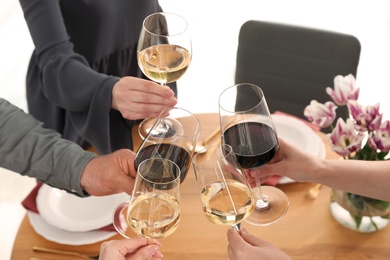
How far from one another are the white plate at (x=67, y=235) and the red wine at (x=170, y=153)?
347 millimetres

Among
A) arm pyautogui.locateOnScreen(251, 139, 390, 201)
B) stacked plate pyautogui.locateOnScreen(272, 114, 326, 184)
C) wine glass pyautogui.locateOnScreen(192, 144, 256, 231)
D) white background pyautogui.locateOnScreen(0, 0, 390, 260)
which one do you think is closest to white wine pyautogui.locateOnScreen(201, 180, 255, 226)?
wine glass pyautogui.locateOnScreen(192, 144, 256, 231)

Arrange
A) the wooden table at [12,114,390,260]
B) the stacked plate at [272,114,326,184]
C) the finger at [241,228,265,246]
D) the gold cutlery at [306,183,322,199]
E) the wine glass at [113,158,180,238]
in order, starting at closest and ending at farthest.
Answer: the wine glass at [113,158,180,238] → the finger at [241,228,265,246] → the wooden table at [12,114,390,260] → the gold cutlery at [306,183,322,199] → the stacked plate at [272,114,326,184]

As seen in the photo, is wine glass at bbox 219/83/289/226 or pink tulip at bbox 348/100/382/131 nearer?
wine glass at bbox 219/83/289/226

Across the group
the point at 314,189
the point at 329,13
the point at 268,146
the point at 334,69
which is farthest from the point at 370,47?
the point at 268,146

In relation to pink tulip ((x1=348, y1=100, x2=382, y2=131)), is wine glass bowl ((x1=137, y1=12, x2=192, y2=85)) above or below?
above

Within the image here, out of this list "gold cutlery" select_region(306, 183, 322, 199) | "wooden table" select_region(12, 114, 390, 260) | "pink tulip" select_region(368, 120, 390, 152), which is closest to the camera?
A: "pink tulip" select_region(368, 120, 390, 152)

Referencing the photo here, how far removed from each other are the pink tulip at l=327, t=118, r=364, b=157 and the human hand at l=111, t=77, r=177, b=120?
42 centimetres

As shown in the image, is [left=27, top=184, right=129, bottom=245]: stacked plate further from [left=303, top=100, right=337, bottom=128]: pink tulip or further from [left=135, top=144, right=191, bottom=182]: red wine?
[left=303, top=100, right=337, bottom=128]: pink tulip

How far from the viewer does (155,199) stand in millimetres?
1176

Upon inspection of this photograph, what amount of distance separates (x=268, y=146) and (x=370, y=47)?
2662mm

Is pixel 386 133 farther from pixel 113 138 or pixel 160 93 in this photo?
pixel 113 138

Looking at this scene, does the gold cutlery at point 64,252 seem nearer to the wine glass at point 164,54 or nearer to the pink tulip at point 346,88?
the wine glass at point 164,54

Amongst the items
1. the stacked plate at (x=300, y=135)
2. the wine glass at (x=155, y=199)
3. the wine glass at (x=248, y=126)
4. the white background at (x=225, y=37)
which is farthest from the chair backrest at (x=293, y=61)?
the white background at (x=225, y=37)

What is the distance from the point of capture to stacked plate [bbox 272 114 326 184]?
5.79 ft
